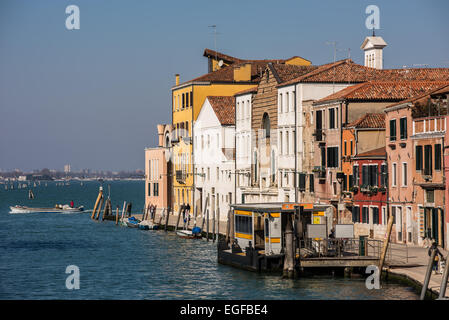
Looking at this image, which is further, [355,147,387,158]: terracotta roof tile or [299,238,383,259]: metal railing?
[355,147,387,158]: terracotta roof tile

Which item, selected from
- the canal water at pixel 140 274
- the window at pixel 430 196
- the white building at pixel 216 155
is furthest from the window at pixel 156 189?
the window at pixel 430 196

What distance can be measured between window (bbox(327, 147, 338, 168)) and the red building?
2759mm

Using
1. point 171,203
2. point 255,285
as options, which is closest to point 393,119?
point 255,285

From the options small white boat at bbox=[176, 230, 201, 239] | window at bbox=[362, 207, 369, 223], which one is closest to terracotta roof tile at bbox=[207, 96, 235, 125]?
small white boat at bbox=[176, 230, 201, 239]

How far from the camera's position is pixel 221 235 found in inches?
2445

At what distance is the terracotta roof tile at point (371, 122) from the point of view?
53.5 metres

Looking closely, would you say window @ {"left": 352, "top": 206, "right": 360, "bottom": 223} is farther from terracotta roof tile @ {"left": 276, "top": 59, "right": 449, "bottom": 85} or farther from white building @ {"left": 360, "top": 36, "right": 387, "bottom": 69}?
white building @ {"left": 360, "top": 36, "right": 387, "bottom": 69}

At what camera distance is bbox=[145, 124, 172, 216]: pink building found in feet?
284

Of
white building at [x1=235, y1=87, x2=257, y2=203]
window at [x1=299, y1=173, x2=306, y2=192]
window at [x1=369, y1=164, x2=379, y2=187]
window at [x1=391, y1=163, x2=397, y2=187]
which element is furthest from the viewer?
white building at [x1=235, y1=87, x2=257, y2=203]

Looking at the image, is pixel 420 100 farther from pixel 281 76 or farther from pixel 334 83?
pixel 281 76

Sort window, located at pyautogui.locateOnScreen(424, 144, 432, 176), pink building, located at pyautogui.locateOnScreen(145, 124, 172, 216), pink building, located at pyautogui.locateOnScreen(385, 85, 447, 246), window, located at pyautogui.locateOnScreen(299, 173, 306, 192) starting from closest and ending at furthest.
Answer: pink building, located at pyautogui.locateOnScreen(385, 85, 447, 246)
window, located at pyautogui.locateOnScreen(424, 144, 432, 176)
window, located at pyautogui.locateOnScreen(299, 173, 306, 192)
pink building, located at pyautogui.locateOnScreen(145, 124, 172, 216)

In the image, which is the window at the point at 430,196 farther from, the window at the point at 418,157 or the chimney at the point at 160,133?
the chimney at the point at 160,133

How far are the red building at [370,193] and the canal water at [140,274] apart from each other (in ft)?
25.1

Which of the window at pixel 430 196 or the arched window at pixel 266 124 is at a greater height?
the arched window at pixel 266 124
